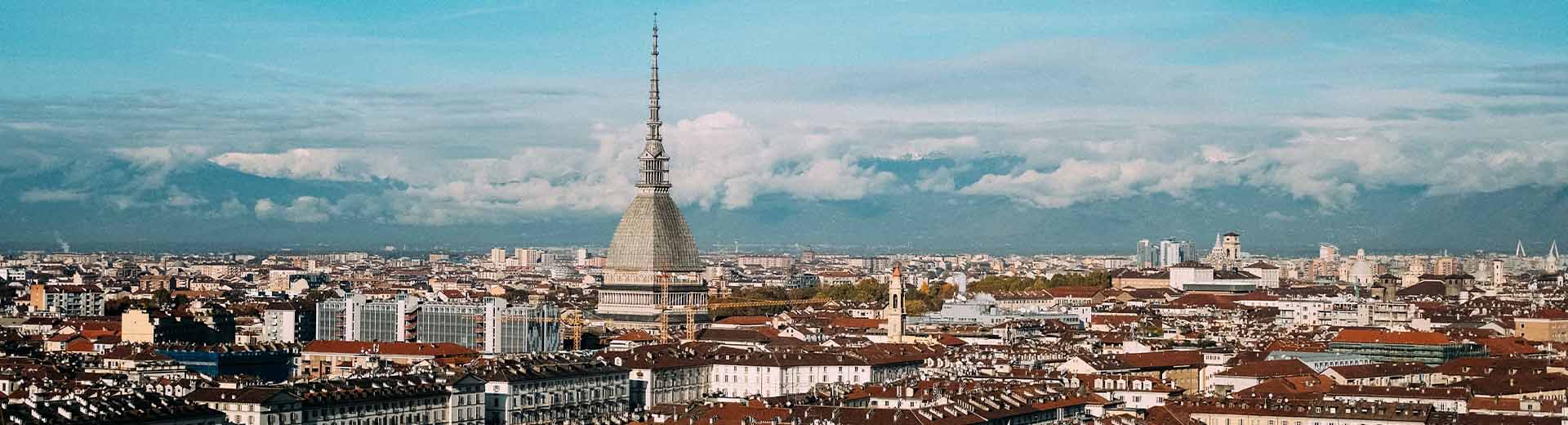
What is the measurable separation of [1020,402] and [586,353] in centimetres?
2188

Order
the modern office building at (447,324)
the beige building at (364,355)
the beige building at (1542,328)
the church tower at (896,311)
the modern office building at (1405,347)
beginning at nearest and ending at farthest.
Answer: the beige building at (364,355), the modern office building at (1405,347), the church tower at (896,311), the modern office building at (447,324), the beige building at (1542,328)

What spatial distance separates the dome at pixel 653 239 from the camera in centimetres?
11688

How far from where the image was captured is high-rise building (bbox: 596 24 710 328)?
113812mm

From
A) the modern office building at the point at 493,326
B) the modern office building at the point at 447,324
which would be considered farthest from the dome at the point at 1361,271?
the modern office building at the point at 493,326

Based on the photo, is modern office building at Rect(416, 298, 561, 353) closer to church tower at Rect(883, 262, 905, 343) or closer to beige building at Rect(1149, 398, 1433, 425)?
church tower at Rect(883, 262, 905, 343)

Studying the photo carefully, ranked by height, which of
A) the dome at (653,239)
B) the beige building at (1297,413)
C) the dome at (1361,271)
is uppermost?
the dome at (653,239)

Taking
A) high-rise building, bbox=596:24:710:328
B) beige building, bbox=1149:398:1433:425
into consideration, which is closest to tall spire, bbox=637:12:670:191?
high-rise building, bbox=596:24:710:328

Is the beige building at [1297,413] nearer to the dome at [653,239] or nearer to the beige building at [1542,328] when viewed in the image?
the beige building at [1542,328]

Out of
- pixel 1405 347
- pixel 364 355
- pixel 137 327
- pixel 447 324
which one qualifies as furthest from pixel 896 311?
pixel 137 327

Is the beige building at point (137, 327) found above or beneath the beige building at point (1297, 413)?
above

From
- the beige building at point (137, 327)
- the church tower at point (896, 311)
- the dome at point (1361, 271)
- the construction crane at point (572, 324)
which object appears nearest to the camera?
the beige building at point (137, 327)

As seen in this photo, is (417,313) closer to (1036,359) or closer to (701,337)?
(701,337)

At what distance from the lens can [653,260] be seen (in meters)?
116

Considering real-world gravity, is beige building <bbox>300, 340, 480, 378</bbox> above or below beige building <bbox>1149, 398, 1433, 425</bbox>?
above
